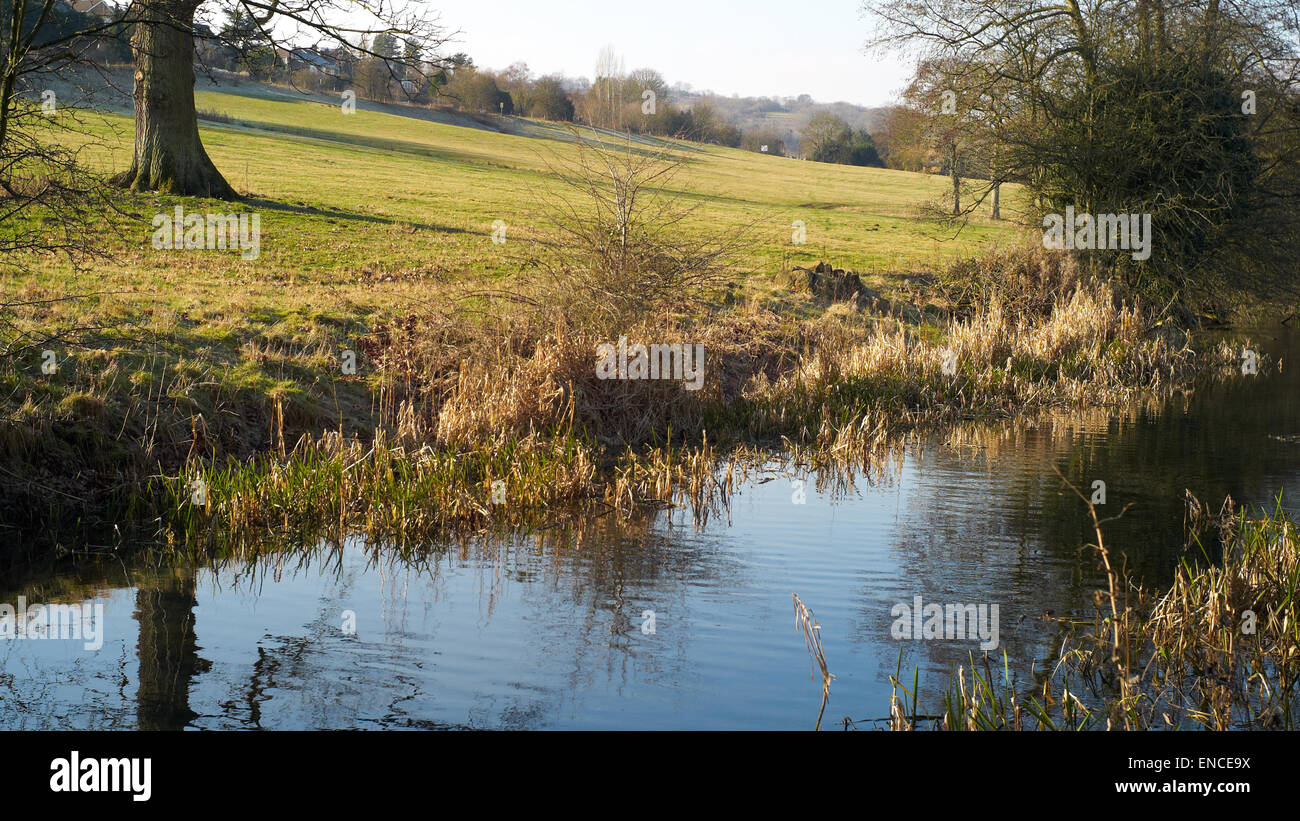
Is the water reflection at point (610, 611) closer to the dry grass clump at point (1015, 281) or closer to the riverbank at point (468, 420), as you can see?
the riverbank at point (468, 420)

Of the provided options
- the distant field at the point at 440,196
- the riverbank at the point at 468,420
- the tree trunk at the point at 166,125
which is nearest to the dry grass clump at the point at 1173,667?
Result: the riverbank at the point at 468,420

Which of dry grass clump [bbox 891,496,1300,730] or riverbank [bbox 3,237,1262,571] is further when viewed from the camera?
riverbank [bbox 3,237,1262,571]

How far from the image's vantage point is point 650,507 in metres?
12.3

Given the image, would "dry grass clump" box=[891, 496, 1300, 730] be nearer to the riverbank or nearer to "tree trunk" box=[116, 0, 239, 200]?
the riverbank

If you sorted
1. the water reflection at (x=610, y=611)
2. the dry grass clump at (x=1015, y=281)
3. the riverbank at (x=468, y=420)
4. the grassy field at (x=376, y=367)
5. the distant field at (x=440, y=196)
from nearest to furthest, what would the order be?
the water reflection at (x=610, y=611)
the riverbank at (x=468, y=420)
the grassy field at (x=376, y=367)
the distant field at (x=440, y=196)
the dry grass clump at (x=1015, y=281)

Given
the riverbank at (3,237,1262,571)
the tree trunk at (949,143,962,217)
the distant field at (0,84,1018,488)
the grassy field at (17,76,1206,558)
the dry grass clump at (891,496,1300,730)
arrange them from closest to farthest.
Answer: the dry grass clump at (891,496,1300,730)
the riverbank at (3,237,1262,571)
the grassy field at (17,76,1206,558)
the distant field at (0,84,1018,488)
the tree trunk at (949,143,962,217)

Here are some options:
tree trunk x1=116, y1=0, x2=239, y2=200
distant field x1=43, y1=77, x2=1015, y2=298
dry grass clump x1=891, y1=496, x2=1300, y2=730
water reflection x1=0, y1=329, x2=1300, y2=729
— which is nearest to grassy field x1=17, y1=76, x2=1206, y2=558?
distant field x1=43, y1=77, x2=1015, y2=298

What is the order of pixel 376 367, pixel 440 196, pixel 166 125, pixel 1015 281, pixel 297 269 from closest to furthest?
pixel 376 367, pixel 297 269, pixel 166 125, pixel 1015 281, pixel 440 196

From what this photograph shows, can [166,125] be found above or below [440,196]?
below

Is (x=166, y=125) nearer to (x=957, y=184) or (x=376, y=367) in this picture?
(x=376, y=367)

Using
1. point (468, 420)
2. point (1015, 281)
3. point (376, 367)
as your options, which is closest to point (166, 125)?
point (376, 367)
